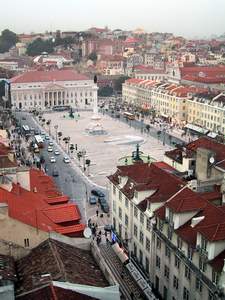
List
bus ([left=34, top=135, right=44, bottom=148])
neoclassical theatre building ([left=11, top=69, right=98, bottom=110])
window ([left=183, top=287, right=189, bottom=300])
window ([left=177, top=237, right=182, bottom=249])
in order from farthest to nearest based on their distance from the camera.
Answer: neoclassical theatre building ([left=11, top=69, right=98, bottom=110])
bus ([left=34, top=135, right=44, bottom=148])
window ([left=177, top=237, right=182, bottom=249])
window ([left=183, top=287, right=189, bottom=300])

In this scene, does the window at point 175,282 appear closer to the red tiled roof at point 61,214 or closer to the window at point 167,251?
the window at point 167,251

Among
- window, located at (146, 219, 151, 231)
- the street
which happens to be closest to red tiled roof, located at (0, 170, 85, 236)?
window, located at (146, 219, 151, 231)

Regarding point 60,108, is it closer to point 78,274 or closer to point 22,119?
point 22,119

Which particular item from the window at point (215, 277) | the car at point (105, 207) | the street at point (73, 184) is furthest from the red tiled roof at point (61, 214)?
the car at point (105, 207)

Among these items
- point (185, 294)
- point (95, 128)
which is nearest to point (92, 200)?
point (185, 294)

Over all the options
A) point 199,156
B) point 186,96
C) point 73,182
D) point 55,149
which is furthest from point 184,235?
point 186,96

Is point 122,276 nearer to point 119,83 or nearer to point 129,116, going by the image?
point 129,116

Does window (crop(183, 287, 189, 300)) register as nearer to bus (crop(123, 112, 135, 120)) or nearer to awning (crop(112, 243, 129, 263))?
awning (crop(112, 243, 129, 263))
